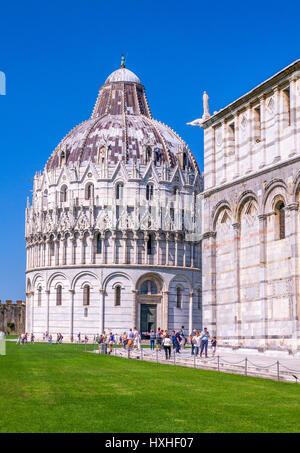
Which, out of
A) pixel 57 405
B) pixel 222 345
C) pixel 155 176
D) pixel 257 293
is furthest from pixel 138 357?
pixel 155 176

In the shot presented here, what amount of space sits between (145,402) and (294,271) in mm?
16676

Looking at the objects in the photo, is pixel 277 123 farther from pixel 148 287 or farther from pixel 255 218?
pixel 148 287

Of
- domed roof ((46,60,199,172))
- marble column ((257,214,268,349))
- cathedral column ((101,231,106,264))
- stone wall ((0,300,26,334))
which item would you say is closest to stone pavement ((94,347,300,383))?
marble column ((257,214,268,349))

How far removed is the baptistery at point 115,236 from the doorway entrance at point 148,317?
4.4 inches

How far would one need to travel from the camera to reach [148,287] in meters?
79.2

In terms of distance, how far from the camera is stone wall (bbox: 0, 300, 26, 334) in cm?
10394

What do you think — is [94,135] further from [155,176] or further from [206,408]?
[206,408]

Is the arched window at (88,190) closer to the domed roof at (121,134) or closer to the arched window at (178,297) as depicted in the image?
the domed roof at (121,134)

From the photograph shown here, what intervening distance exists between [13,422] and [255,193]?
23.8m

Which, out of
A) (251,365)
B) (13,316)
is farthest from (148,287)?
(251,365)

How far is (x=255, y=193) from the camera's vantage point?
116 ft

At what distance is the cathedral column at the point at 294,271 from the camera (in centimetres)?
3171

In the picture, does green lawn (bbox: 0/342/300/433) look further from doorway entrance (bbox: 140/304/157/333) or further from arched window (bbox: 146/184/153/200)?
arched window (bbox: 146/184/153/200)

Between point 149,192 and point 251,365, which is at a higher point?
point 149,192
